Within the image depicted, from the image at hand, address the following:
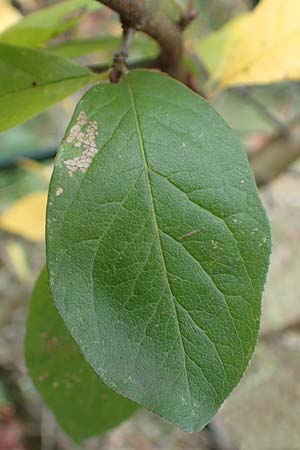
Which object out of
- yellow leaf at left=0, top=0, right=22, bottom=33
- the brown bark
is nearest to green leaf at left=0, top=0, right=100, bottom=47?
the brown bark

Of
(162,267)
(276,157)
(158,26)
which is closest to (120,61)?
(158,26)

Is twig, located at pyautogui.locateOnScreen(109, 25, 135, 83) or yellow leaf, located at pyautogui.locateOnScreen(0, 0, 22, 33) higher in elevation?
yellow leaf, located at pyautogui.locateOnScreen(0, 0, 22, 33)

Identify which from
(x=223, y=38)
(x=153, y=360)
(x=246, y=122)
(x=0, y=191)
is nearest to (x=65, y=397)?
(x=153, y=360)

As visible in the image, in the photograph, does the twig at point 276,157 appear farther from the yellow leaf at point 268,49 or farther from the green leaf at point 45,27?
the green leaf at point 45,27

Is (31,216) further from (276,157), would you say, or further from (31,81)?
(31,81)

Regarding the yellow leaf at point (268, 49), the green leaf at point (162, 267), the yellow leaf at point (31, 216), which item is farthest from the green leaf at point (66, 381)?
the yellow leaf at point (31, 216)

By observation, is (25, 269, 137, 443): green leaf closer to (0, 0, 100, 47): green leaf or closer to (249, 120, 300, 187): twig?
(0, 0, 100, 47): green leaf
